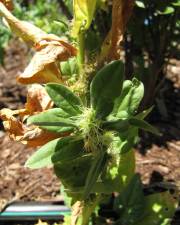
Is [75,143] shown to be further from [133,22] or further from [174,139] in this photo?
[174,139]

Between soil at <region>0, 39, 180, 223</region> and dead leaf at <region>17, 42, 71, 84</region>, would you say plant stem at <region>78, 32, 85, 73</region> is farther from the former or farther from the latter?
soil at <region>0, 39, 180, 223</region>

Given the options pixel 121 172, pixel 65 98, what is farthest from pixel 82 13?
pixel 121 172

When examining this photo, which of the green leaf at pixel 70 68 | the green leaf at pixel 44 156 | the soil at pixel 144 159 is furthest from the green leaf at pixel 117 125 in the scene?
the soil at pixel 144 159

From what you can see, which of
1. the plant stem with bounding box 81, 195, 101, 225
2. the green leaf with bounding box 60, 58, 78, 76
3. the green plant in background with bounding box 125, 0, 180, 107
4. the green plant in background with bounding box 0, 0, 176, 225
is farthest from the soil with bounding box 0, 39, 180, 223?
the green leaf with bounding box 60, 58, 78, 76

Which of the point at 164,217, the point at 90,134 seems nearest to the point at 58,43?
the point at 90,134

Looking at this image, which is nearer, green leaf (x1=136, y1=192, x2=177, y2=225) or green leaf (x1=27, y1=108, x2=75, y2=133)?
green leaf (x1=27, y1=108, x2=75, y2=133)

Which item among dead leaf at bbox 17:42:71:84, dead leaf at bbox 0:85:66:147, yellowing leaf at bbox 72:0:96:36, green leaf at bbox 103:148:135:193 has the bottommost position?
green leaf at bbox 103:148:135:193

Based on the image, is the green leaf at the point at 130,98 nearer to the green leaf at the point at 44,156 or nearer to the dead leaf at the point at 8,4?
the green leaf at the point at 44,156
